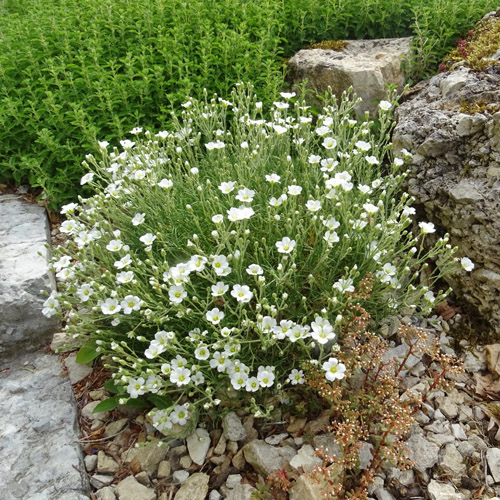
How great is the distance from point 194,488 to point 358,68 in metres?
3.70

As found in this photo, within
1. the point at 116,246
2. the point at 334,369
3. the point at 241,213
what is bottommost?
the point at 334,369

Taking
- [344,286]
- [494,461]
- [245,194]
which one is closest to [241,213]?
[245,194]

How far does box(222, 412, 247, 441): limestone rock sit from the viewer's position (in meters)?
2.75

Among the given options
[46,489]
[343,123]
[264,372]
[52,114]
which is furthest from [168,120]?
[46,489]

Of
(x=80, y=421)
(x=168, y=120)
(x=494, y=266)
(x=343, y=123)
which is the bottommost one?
(x=80, y=421)

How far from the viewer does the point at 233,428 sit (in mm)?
2762

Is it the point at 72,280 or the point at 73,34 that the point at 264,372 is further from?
the point at 73,34

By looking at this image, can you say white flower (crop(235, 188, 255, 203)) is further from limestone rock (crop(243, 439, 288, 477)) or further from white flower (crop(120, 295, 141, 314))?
limestone rock (crop(243, 439, 288, 477))

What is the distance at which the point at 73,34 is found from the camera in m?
5.08

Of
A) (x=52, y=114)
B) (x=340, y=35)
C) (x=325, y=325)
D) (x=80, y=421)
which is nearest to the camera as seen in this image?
(x=325, y=325)

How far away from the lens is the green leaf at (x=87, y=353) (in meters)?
3.15

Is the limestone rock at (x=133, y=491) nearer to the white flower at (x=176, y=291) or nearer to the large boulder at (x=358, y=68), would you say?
the white flower at (x=176, y=291)

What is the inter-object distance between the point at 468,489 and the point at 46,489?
2.11 metres

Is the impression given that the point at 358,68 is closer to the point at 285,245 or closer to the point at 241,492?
the point at 285,245
